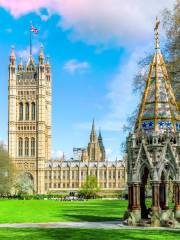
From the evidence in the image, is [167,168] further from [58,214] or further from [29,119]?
[29,119]

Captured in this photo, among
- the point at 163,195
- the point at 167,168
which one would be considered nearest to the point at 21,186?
the point at 163,195

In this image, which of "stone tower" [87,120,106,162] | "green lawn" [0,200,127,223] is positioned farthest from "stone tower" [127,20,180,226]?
"stone tower" [87,120,106,162]

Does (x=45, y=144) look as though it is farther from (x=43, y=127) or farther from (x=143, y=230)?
(x=143, y=230)

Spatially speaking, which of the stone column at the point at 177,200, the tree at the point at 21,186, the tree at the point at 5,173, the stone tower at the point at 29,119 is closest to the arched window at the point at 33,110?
the stone tower at the point at 29,119

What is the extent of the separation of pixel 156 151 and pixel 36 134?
119987 mm

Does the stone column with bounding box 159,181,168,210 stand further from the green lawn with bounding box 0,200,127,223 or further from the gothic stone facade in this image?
the gothic stone facade

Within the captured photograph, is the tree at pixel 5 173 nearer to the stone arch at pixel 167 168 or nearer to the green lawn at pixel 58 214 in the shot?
the green lawn at pixel 58 214

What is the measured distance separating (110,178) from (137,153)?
434 feet

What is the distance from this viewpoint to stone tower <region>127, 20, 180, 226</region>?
21.8 meters

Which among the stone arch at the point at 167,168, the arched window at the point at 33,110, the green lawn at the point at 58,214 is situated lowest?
the green lawn at the point at 58,214

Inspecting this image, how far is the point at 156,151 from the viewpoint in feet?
73.4

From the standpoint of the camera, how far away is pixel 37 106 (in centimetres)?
14138

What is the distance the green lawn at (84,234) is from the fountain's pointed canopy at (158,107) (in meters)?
5.29

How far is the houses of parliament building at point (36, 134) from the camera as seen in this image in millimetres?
139375
